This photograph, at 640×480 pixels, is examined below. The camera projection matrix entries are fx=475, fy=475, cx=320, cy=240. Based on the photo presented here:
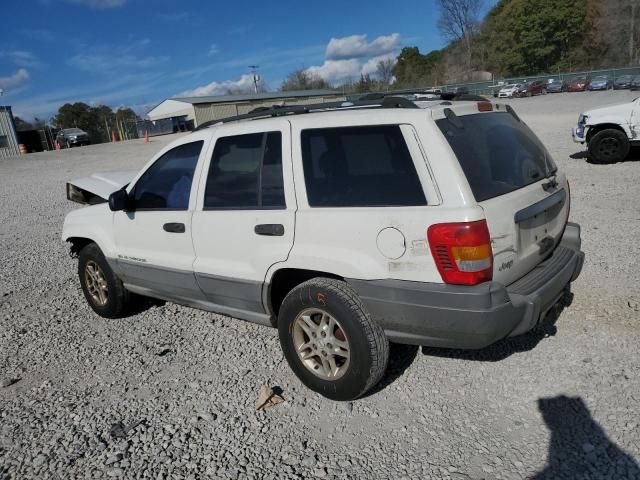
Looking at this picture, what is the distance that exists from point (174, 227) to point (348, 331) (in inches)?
68.2

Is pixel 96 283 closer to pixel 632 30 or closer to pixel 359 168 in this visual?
pixel 359 168

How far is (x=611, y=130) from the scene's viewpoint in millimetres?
10109

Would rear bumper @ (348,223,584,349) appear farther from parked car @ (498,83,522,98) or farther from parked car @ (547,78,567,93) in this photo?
parked car @ (547,78,567,93)

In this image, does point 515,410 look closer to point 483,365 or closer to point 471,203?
point 483,365

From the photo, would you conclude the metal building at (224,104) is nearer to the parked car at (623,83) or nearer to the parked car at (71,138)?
the parked car at (71,138)

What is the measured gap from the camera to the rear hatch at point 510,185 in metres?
2.69

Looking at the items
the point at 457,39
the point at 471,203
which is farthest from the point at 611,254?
the point at 457,39

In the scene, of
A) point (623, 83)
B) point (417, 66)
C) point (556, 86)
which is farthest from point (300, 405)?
point (417, 66)

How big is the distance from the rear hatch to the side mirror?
2694 millimetres

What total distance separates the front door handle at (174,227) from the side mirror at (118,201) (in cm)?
48

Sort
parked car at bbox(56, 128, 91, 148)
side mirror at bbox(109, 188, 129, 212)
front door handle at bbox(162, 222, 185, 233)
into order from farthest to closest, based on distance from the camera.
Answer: parked car at bbox(56, 128, 91, 148)
side mirror at bbox(109, 188, 129, 212)
front door handle at bbox(162, 222, 185, 233)

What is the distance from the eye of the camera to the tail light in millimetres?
2535

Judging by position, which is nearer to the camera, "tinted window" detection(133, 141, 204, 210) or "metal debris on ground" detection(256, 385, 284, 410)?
"metal debris on ground" detection(256, 385, 284, 410)

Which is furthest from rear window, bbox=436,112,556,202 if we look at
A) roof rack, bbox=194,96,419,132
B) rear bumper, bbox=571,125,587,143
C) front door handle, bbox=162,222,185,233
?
rear bumper, bbox=571,125,587,143
